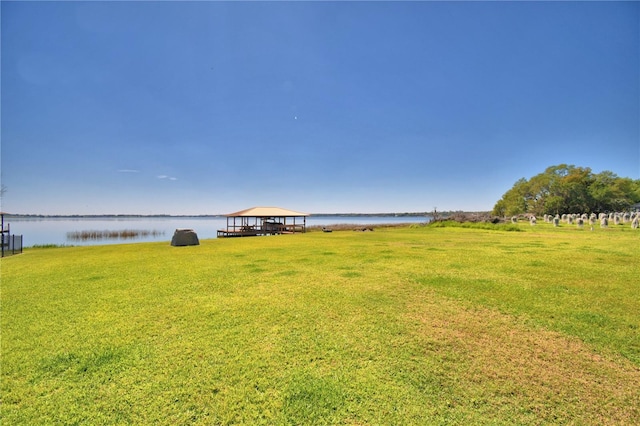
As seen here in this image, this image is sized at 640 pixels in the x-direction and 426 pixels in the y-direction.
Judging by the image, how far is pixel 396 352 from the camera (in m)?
2.78

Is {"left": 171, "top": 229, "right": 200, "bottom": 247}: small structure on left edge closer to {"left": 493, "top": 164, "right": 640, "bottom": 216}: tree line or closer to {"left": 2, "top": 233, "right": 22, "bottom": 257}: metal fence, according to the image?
{"left": 2, "top": 233, "right": 22, "bottom": 257}: metal fence

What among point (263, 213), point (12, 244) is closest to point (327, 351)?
point (12, 244)

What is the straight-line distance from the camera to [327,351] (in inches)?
111

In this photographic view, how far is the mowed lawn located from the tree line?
141ft

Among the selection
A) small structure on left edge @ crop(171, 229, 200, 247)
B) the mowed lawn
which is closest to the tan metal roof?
small structure on left edge @ crop(171, 229, 200, 247)

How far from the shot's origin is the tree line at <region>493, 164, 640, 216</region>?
123ft

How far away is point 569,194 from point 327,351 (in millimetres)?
48921

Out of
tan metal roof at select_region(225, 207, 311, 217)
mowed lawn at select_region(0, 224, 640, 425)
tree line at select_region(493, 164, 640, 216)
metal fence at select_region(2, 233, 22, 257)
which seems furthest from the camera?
tree line at select_region(493, 164, 640, 216)

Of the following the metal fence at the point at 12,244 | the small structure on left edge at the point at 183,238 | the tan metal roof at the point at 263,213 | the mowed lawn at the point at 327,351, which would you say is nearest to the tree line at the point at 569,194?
the tan metal roof at the point at 263,213

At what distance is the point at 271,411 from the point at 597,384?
2692mm

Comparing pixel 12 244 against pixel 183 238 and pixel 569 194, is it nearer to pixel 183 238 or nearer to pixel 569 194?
pixel 183 238

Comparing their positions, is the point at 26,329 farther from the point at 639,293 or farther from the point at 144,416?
the point at 639,293

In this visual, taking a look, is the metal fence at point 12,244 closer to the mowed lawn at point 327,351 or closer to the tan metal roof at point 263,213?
the mowed lawn at point 327,351

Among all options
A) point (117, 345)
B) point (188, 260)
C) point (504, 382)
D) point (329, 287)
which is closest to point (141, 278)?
point (188, 260)
